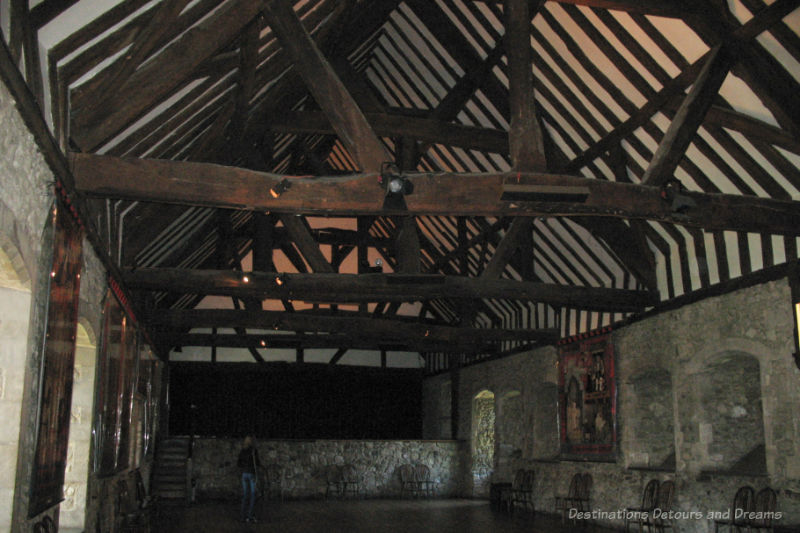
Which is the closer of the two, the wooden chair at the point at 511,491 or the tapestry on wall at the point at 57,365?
the tapestry on wall at the point at 57,365

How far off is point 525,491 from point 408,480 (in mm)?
3525

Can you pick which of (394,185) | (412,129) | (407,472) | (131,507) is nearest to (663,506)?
(412,129)

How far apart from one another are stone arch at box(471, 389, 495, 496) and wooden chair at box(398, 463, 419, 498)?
1195 mm

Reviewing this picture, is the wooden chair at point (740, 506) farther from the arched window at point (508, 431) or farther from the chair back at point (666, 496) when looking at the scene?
the arched window at point (508, 431)

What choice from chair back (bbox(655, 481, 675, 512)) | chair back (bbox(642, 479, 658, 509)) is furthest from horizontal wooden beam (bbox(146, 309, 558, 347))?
chair back (bbox(655, 481, 675, 512))

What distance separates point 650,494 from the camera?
8445 millimetres

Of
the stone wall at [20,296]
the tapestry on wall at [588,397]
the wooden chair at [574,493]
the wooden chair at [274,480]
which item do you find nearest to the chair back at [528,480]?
the tapestry on wall at [588,397]

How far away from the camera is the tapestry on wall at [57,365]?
13.1 feet

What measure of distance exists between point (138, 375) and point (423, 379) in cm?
930

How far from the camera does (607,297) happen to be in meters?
8.83

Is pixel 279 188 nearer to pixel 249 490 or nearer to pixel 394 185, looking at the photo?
pixel 394 185

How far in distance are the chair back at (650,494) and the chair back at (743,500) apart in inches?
51.0

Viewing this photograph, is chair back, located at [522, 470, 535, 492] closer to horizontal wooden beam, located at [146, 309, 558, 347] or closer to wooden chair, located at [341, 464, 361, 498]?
horizontal wooden beam, located at [146, 309, 558, 347]

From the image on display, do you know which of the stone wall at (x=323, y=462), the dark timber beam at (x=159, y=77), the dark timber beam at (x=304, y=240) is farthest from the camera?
the stone wall at (x=323, y=462)
